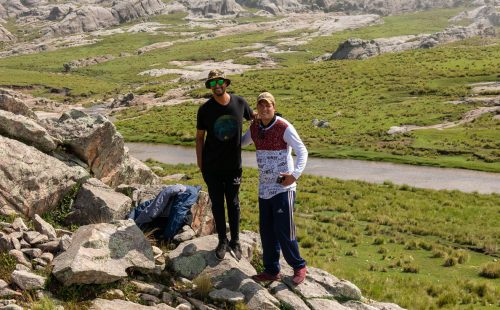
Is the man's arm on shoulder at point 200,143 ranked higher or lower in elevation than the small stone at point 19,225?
higher

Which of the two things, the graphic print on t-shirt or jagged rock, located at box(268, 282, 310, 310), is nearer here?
jagged rock, located at box(268, 282, 310, 310)

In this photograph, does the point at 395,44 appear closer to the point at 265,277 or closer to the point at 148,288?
the point at 265,277

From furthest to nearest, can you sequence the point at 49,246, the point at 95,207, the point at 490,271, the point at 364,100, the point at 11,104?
the point at 364,100, the point at 490,271, the point at 11,104, the point at 95,207, the point at 49,246

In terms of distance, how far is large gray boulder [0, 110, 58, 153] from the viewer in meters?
13.5

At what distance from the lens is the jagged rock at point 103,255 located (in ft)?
28.3

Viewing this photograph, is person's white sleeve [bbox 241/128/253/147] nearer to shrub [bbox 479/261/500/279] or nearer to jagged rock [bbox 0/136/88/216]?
jagged rock [bbox 0/136/88/216]

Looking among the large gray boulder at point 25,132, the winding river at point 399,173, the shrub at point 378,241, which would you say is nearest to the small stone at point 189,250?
the large gray boulder at point 25,132

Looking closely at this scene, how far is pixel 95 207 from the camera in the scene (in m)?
12.8

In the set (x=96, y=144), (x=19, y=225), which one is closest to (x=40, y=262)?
(x=19, y=225)

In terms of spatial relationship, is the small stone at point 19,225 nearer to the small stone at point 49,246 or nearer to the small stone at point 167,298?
the small stone at point 49,246

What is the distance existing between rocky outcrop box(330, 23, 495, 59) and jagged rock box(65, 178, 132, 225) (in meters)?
136

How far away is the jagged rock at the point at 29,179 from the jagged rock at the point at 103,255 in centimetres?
294

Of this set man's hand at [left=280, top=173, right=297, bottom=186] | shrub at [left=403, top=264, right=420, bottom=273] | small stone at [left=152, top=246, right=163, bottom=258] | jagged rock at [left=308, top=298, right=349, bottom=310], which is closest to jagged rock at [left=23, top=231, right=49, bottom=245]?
small stone at [left=152, top=246, right=163, bottom=258]

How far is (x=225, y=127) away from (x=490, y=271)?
13344mm
